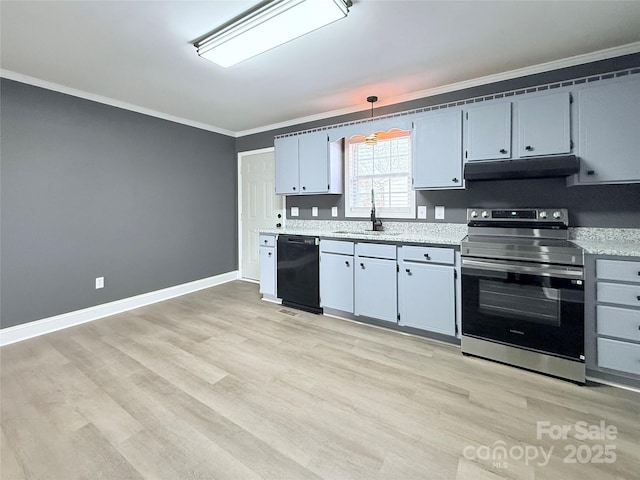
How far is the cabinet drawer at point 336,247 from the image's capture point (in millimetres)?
3231

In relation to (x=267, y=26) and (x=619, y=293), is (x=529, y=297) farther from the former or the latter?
(x=267, y=26)

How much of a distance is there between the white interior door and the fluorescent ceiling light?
7.72ft

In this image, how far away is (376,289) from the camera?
10.0ft

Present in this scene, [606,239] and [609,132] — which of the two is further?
[606,239]

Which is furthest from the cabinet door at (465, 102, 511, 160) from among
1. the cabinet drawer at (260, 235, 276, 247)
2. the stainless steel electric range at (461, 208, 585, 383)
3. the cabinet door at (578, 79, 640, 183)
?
the cabinet drawer at (260, 235, 276, 247)

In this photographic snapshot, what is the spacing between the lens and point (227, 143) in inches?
197

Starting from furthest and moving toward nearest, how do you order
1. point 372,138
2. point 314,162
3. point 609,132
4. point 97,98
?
point 314,162 < point 97,98 < point 372,138 < point 609,132

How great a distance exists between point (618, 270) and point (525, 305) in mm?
607

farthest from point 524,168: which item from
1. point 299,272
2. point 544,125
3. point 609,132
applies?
point 299,272

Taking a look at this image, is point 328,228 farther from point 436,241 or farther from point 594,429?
point 594,429

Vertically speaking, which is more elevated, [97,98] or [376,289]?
[97,98]

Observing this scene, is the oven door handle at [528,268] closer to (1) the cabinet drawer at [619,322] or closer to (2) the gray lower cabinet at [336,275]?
(1) the cabinet drawer at [619,322]

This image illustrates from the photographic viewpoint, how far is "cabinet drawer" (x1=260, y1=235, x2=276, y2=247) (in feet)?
12.8

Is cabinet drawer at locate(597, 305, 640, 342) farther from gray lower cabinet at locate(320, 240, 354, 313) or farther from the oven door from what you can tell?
gray lower cabinet at locate(320, 240, 354, 313)
